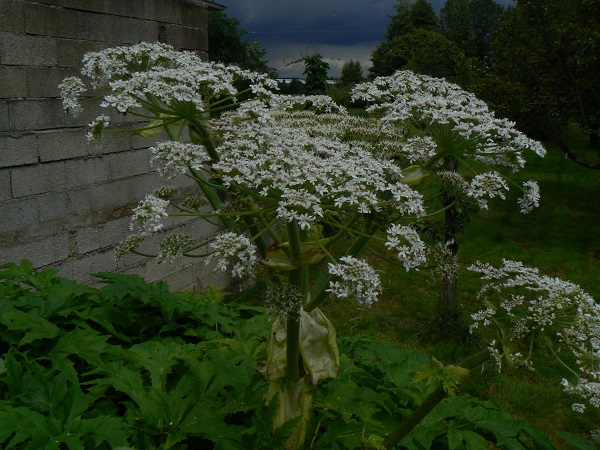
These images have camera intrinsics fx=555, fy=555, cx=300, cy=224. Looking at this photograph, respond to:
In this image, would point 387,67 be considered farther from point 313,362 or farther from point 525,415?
point 313,362

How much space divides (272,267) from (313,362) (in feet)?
1.88

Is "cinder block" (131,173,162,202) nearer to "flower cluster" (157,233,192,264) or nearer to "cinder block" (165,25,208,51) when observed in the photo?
"cinder block" (165,25,208,51)

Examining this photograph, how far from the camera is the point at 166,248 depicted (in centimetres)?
230

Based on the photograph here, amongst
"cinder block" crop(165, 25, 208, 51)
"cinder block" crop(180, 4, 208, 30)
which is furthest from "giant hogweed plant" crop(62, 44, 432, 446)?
"cinder block" crop(180, 4, 208, 30)

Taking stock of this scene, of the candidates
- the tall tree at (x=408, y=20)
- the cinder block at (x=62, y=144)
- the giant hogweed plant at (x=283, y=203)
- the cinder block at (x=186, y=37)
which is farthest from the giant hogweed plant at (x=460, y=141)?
the tall tree at (x=408, y=20)

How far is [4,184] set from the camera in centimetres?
471

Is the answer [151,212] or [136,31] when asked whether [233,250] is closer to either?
[151,212]

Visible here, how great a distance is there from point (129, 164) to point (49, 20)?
1.66m

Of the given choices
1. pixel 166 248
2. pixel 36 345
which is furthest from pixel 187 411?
pixel 36 345

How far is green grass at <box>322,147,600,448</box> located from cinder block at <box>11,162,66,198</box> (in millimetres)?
3140

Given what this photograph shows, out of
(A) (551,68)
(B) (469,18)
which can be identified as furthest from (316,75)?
(B) (469,18)

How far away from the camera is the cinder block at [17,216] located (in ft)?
15.6

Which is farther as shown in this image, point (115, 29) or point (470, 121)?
point (115, 29)

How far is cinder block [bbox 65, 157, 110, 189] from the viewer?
5.34 metres
